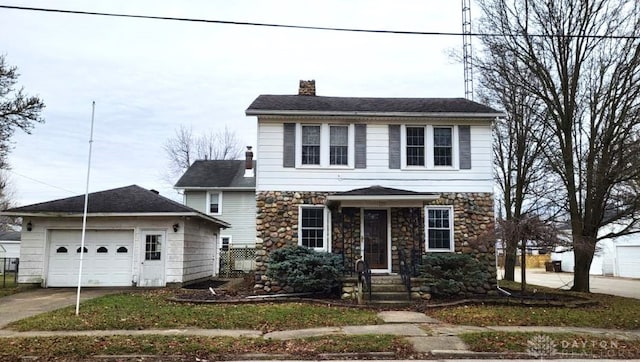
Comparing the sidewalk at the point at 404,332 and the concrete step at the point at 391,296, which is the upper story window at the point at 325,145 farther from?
the sidewalk at the point at 404,332

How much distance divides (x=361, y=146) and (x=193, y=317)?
823 cm

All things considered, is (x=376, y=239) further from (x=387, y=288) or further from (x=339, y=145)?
(x=339, y=145)

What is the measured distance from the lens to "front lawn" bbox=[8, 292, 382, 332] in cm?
1009

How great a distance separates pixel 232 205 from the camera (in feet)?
101

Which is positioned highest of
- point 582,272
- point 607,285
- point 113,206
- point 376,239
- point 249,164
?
point 249,164

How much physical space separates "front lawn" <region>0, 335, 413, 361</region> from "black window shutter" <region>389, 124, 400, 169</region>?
340 inches

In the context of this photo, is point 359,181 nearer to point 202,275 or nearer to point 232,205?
point 202,275

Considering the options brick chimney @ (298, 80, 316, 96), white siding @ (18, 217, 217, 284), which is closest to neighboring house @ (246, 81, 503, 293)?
brick chimney @ (298, 80, 316, 96)

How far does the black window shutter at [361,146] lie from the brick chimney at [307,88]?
11.4 feet

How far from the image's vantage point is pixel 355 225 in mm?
16234

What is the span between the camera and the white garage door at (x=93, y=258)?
1831 cm

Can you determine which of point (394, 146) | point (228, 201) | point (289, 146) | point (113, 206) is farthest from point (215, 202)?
point (394, 146)

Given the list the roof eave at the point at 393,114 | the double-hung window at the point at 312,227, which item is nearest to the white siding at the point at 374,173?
the roof eave at the point at 393,114

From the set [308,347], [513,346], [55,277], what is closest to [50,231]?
[55,277]
